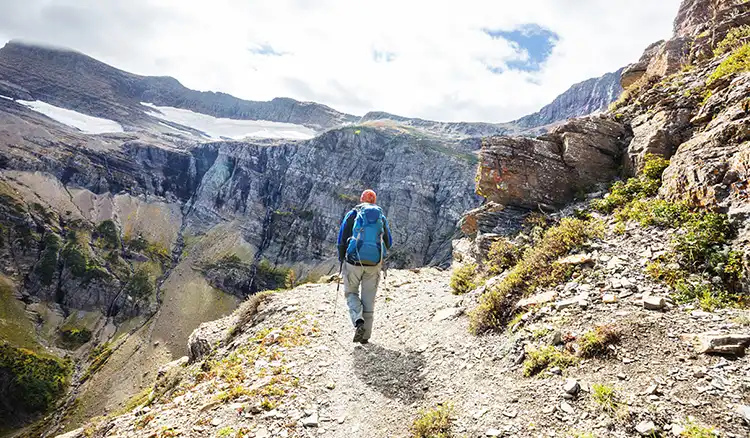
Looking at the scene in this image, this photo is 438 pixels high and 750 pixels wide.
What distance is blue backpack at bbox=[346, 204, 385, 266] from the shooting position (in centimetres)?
915

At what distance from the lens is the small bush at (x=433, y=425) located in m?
5.17

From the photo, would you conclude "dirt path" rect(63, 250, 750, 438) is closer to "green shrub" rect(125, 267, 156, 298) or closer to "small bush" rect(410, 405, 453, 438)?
"small bush" rect(410, 405, 453, 438)

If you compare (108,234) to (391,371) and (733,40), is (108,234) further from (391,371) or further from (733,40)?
(733,40)

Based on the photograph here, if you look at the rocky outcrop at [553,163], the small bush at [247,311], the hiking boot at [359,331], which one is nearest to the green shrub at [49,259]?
the small bush at [247,311]

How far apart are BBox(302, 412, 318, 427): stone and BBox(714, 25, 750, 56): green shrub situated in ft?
63.2

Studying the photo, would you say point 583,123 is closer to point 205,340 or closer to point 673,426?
point 673,426

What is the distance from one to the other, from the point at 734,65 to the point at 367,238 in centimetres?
1347

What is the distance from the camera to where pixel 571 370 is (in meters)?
5.56

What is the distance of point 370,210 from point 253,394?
505cm

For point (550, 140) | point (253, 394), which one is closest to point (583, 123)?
point (550, 140)

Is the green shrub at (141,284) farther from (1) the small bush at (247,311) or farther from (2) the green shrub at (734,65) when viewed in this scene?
(2) the green shrub at (734,65)

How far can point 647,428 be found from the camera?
404 centimetres

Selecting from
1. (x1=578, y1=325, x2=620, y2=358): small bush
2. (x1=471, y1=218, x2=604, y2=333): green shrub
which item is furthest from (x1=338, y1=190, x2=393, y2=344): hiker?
(x1=578, y1=325, x2=620, y2=358): small bush

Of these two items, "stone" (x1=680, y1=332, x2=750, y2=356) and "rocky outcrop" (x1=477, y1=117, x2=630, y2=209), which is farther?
"rocky outcrop" (x1=477, y1=117, x2=630, y2=209)
